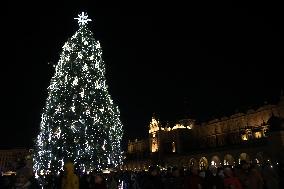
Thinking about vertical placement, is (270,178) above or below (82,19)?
below

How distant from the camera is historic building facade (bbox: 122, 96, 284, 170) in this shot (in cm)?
4512

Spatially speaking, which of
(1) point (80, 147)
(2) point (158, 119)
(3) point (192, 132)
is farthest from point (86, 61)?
(2) point (158, 119)

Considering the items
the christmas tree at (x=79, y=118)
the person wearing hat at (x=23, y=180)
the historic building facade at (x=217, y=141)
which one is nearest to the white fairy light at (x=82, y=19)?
the christmas tree at (x=79, y=118)

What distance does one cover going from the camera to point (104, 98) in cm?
2441

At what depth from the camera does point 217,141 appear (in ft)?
247

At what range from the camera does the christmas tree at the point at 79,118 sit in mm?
22938

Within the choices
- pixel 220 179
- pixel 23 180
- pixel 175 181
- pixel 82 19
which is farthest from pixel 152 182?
pixel 82 19

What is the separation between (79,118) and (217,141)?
56.4m

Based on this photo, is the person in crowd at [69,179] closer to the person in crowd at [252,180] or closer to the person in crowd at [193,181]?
the person in crowd at [193,181]

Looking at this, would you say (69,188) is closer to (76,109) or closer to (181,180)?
(181,180)

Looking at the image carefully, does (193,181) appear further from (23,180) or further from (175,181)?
(23,180)

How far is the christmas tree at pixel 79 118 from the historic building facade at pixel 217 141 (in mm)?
10793

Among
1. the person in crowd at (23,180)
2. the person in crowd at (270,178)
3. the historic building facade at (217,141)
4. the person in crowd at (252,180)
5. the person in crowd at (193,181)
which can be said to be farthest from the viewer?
the historic building facade at (217,141)

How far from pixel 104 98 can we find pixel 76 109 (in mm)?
2154
